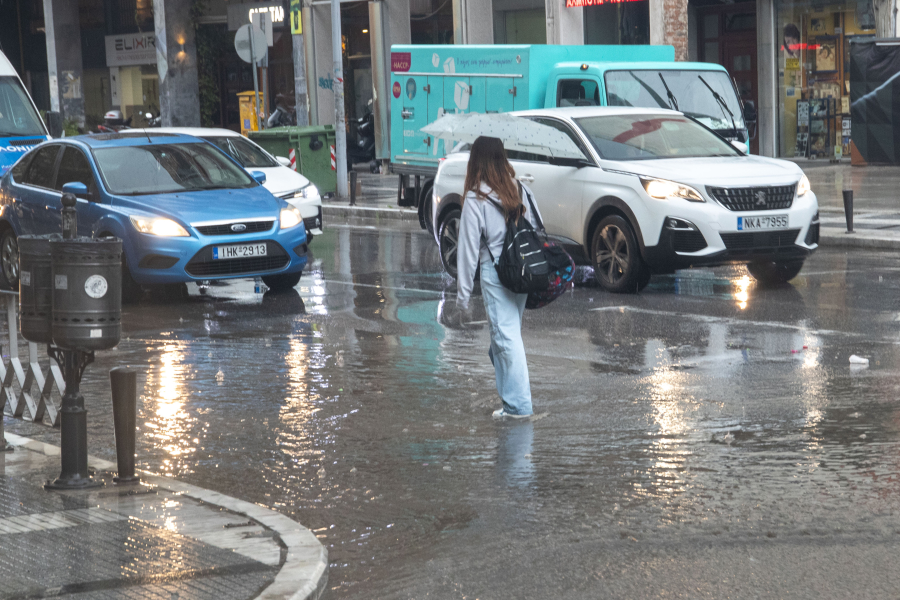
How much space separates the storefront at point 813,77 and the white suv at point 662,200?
15051 mm

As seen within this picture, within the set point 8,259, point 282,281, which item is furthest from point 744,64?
point 8,259

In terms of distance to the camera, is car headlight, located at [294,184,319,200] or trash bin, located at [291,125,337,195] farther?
trash bin, located at [291,125,337,195]

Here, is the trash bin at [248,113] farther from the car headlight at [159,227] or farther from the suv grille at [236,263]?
the car headlight at [159,227]

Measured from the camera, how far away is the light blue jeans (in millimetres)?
7344

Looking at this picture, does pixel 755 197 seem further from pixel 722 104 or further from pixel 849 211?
pixel 722 104

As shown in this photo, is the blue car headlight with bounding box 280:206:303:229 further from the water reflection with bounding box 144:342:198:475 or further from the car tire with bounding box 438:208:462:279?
the water reflection with bounding box 144:342:198:475

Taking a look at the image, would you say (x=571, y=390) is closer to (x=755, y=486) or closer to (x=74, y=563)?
(x=755, y=486)

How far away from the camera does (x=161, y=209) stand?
12.2 m

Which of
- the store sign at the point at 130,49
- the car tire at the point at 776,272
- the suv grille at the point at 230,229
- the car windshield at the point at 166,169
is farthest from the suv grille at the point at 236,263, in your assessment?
the store sign at the point at 130,49

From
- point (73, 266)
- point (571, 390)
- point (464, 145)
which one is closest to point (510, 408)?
point (571, 390)

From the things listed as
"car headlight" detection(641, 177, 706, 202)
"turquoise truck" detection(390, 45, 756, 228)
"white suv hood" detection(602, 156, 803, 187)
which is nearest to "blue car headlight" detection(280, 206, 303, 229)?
"white suv hood" detection(602, 156, 803, 187)

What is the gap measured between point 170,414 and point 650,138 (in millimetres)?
6922

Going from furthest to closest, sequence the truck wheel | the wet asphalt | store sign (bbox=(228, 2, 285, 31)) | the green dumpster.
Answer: store sign (bbox=(228, 2, 285, 31))
the green dumpster
the truck wheel
the wet asphalt

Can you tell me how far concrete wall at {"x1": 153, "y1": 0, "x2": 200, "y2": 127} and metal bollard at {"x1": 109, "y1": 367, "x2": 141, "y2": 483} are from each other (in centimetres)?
3309
